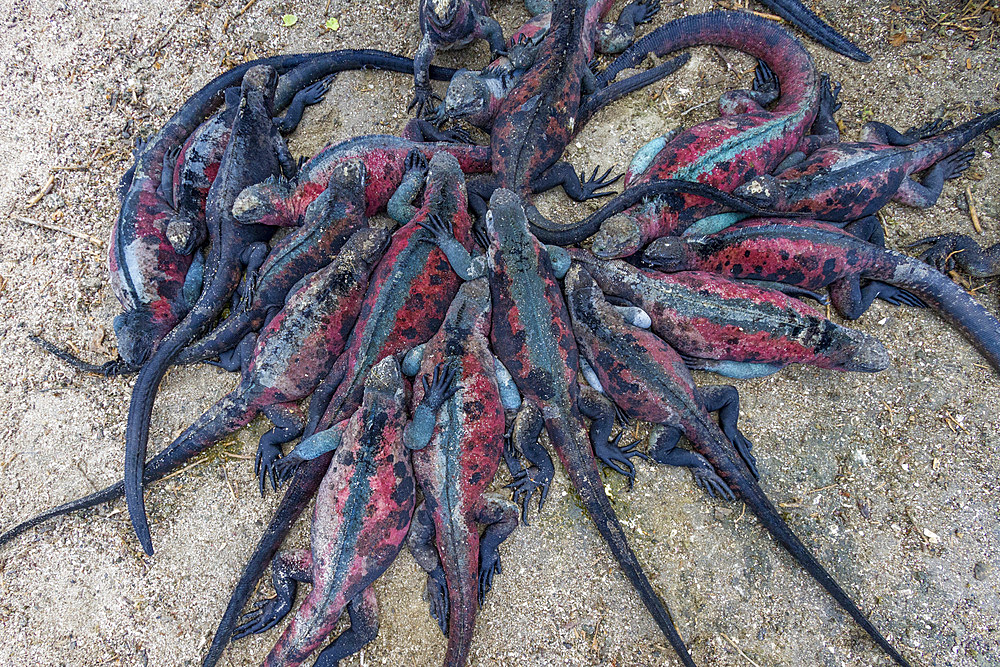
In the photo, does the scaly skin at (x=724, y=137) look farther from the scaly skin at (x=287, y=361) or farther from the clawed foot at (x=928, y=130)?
the scaly skin at (x=287, y=361)

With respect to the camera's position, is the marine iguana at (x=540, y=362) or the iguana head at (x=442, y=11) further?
the iguana head at (x=442, y=11)

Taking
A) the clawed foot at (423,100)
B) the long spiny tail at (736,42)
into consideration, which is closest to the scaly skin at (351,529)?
the clawed foot at (423,100)

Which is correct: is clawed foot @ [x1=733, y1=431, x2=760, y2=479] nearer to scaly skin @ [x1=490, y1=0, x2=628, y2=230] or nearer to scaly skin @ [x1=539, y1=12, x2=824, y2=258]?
scaly skin @ [x1=539, y1=12, x2=824, y2=258]

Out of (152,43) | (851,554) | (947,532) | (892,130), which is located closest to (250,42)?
(152,43)

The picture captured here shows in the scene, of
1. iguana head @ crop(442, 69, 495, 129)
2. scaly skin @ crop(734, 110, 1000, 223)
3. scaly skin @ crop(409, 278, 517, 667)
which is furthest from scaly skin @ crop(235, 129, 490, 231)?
scaly skin @ crop(734, 110, 1000, 223)

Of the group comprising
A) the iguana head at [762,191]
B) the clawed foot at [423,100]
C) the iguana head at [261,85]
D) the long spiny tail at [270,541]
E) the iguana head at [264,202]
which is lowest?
the long spiny tail at [270,541]

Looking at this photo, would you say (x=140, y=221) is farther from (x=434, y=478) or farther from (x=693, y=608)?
(x=693, y=608)

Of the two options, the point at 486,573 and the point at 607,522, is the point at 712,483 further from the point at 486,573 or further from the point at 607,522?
the point at 486,573

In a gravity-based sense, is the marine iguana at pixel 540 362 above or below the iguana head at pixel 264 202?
below
